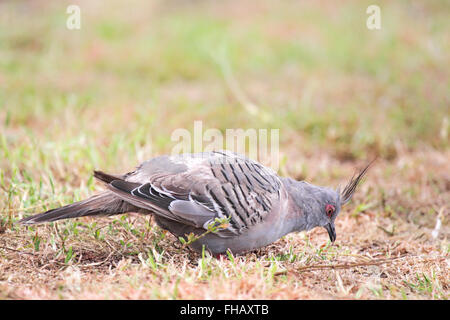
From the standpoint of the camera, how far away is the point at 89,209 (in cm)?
320

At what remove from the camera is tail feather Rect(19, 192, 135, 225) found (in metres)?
3.12

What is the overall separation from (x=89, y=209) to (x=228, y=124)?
2899mm

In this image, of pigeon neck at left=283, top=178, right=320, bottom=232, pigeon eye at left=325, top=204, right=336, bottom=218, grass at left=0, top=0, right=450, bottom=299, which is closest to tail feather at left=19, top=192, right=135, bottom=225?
grass at left=0, top=0, right=450, bottom=299

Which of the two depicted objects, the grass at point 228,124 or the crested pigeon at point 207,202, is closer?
the grass at point 228,124

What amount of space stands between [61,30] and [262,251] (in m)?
5.83

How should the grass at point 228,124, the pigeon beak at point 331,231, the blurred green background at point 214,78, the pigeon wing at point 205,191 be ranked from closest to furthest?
the grass at point 228,124
the pigeon wing at point 205,191
the pigeon beak at point 331,231
the blurred green background at point 214,78

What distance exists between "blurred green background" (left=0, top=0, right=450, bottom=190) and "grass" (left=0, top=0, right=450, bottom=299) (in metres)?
0.02

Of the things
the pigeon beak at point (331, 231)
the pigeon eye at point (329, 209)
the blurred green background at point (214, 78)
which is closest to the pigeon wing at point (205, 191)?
the pigeon eye at point (329, 209)

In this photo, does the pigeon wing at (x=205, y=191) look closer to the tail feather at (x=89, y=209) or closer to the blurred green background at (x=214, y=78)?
the tail feather at (x=89, y=209)

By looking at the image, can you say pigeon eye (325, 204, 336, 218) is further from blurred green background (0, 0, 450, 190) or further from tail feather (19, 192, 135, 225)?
blurred green background (0, 0, 450, 190)

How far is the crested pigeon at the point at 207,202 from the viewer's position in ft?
10.2

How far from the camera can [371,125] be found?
5.93 m

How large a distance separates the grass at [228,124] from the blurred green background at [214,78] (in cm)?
2
